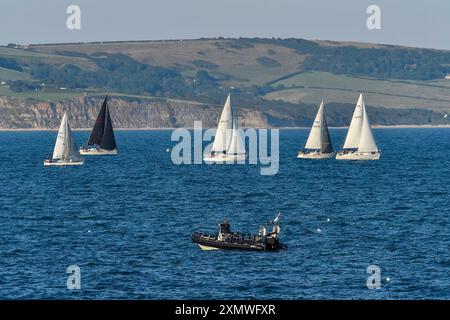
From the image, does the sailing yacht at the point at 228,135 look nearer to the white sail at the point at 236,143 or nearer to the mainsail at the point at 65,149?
the white sail at the point at 236,143

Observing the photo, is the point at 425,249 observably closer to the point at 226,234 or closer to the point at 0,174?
the point at 226,234

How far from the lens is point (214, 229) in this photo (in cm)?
8956

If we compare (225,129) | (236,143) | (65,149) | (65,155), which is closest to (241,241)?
(225,129)

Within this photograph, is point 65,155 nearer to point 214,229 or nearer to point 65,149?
point 65,149

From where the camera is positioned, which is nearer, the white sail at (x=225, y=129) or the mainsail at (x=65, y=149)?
the white sail at (x=225, y=129)

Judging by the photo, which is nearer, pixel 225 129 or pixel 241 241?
pixel 241 241

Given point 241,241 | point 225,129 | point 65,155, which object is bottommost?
point 241,241

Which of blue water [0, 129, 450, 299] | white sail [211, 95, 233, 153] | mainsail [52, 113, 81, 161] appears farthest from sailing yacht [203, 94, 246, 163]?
mainsail [52, 113, 81, 161]

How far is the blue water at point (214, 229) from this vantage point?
2328 inches

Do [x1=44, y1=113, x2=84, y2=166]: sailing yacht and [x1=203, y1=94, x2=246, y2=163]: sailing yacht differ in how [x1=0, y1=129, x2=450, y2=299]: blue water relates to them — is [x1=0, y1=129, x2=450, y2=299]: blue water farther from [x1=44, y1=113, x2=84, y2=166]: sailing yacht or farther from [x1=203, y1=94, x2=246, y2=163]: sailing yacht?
[x1=44, y1=113, x2=84, y2=166]: sailing yacht

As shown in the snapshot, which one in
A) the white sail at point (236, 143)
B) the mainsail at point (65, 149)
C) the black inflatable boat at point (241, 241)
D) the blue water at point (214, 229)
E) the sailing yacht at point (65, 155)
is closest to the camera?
the blue water at point (214, 229)

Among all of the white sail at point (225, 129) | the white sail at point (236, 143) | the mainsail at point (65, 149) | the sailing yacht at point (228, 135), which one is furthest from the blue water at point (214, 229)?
the white sail at point (236, 143)

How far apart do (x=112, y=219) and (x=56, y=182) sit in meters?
59.3

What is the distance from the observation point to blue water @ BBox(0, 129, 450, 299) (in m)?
59.1
